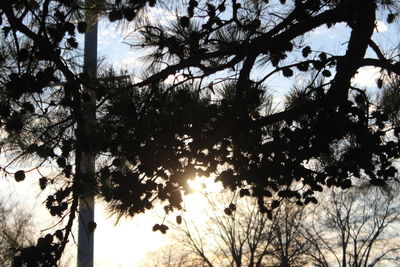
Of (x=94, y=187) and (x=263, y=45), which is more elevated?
(x=263, y=45)

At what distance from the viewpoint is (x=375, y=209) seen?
14102mm

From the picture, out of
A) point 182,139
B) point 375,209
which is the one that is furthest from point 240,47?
point 375,209

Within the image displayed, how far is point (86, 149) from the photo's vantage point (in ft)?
8.01

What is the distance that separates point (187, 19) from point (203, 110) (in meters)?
0.54

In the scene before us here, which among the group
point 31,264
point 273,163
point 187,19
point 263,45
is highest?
point 187,19

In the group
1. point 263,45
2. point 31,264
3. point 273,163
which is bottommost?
point 31,264

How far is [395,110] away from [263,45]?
142cm

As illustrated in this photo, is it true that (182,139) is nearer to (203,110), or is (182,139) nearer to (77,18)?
(203,110)

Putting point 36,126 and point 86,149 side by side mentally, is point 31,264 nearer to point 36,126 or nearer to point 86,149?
point 86,149

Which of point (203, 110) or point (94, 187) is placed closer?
point (203, 110)

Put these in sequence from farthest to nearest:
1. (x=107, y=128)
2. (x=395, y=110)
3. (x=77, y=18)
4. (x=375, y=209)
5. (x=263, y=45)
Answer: (x=375, y=209) → (x=395, y=110) → (x=77, y=18) → (x=107, y=128) → (x=263, y=45)

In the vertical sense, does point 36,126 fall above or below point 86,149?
above

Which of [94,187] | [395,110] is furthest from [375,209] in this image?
[94,187]

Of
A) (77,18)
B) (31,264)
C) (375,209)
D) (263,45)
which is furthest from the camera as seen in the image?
(375,209)
